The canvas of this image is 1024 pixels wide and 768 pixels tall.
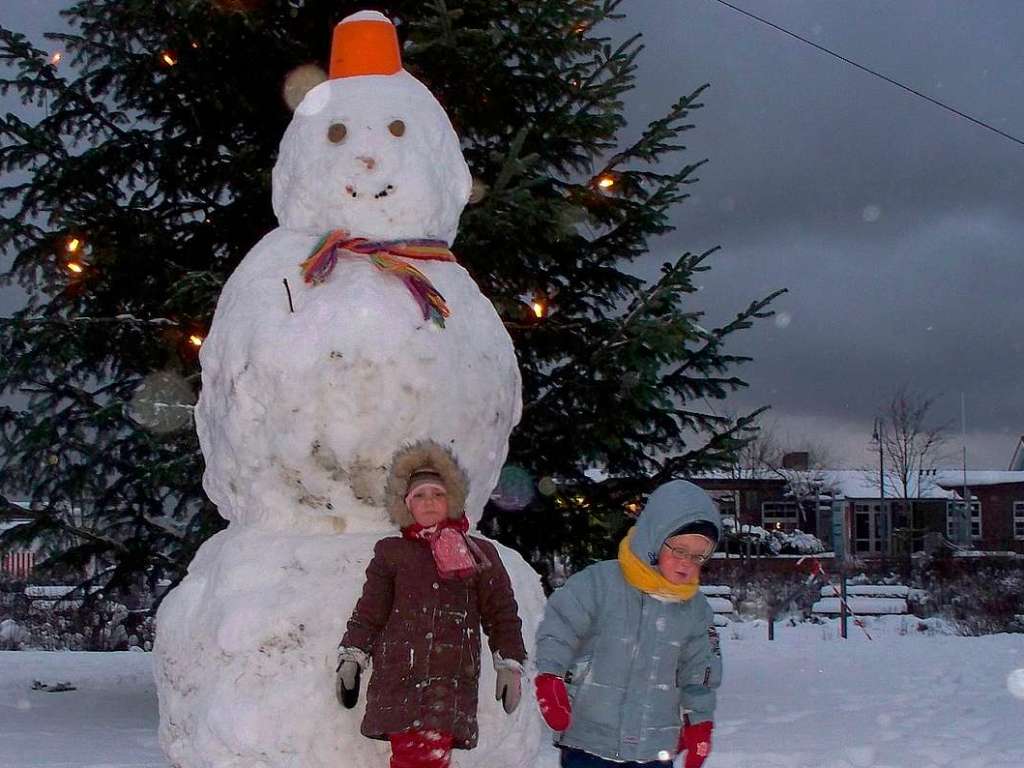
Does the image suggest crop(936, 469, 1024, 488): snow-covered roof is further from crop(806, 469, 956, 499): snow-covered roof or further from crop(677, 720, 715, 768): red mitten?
crop(677, 720, 715, 768): red mitten

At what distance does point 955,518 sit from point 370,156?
3791 centimetres

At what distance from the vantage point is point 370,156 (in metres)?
4.15

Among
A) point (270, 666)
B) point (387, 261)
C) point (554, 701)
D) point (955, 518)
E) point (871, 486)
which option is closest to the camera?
point (554, 701)

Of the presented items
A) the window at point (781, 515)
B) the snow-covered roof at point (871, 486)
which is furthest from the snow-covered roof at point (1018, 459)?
the window at point (781, 515)

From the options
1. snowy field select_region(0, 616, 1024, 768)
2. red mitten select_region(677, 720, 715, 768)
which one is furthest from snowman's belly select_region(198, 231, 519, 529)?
snowy field select_region(0, 616, 1024, 768)

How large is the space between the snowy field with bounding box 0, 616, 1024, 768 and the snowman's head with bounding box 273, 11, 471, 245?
361 cm

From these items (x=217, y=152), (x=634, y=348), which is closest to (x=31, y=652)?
(x=217, y=152)

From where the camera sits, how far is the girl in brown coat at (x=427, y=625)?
3.40 meters

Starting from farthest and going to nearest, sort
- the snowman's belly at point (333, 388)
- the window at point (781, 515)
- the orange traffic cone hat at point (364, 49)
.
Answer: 1. the window at point (781, 515)
2. the orange traffic cone hat at point (364, 49)
3. the snowman's belly at point (333, 388)

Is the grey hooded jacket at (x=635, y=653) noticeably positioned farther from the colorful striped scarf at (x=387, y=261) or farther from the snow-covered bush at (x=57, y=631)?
the snow-covered bush at (x=57, y=631)

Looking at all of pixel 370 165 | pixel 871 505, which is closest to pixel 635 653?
pixel 370 165

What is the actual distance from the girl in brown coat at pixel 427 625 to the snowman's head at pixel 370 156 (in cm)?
103

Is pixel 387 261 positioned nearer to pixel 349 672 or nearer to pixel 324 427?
pixel 324 427

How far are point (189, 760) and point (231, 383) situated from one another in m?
1.26
